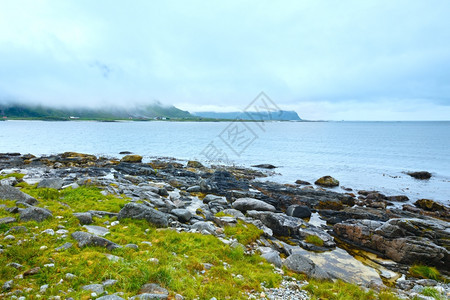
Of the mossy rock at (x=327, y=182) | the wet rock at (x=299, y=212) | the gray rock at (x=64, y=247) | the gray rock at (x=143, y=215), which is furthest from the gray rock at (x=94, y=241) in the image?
the mossy rock at (x=327, y=182)

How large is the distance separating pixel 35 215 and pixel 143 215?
4.95 meters

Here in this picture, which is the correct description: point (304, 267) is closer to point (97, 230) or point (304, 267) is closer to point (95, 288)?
point (95, 288)

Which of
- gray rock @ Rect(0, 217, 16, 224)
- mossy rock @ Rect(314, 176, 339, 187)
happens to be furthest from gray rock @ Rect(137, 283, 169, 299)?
mossy rock @ Rect(314, 176, 339, 187)

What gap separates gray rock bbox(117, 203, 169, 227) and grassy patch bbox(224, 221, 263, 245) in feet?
12.8

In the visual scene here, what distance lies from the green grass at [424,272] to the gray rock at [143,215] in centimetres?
1504

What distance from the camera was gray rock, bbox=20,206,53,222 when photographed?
11.1m

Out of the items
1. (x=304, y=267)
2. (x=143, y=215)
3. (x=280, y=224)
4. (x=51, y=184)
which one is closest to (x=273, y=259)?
(x=304, y=267)

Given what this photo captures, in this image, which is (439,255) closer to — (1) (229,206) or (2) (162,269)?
(1) (229,206)

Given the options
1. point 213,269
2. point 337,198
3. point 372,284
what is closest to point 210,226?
point 213,269

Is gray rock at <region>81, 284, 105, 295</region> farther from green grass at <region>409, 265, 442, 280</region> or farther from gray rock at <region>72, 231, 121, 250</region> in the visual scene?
green grass at <region>409, 265, 442, 280</region>

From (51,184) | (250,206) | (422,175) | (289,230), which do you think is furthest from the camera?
(422,175)

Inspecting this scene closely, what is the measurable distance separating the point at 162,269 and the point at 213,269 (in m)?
2.25

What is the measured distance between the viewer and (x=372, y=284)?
1160cm

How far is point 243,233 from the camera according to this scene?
14.7m
